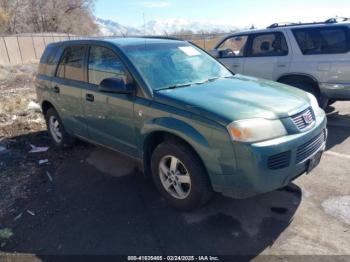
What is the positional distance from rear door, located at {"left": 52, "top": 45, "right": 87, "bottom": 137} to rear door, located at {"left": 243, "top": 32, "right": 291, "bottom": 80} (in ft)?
12.8

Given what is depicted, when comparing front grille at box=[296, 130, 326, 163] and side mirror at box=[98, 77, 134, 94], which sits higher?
side mirror at box=[98, 77, 134, 94]

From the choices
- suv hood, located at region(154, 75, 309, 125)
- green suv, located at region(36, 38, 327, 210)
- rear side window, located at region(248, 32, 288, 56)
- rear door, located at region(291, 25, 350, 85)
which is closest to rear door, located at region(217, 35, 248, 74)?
rear side window, located at region(248, 32, 288, 56)

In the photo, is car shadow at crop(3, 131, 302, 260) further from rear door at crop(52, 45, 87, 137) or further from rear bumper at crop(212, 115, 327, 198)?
rear door at crop(52, 45, 87, 137)

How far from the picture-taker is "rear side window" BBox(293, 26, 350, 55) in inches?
238

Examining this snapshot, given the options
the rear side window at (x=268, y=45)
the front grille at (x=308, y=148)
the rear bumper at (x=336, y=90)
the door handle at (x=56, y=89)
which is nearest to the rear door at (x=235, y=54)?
the rear side window at (x=268, y=45)

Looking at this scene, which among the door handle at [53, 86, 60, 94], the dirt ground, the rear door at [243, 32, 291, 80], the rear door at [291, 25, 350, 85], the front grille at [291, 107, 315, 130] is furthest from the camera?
the rear door at [243, 32, 291, 80]

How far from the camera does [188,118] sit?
10.6 feet

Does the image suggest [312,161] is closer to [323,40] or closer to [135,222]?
[135,222]

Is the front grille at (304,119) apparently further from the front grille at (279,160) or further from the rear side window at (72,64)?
the rear side window at (72,64)

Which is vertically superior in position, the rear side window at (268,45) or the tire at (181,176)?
the rear side window at (268,45)

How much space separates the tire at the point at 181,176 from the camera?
3301 millimetres

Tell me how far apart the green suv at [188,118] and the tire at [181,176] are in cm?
1

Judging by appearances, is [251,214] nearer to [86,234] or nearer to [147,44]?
[86,234]

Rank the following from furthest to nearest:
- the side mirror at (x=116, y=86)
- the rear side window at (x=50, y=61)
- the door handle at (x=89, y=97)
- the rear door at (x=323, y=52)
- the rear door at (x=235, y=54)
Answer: the rear door at (x=235, y=54), the rear door at (x=323, y=52), the rear side window at (x=50, y=61), the door handle at (x=89, y=97), the side mirror at (x=116, y=86)
